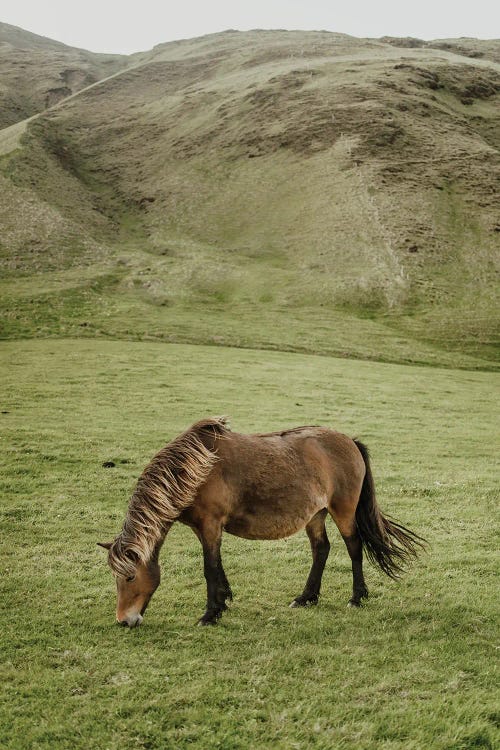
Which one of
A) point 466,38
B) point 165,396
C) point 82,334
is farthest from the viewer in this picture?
point 466,38

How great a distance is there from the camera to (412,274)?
5425 cm

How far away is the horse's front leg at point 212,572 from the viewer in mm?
6891

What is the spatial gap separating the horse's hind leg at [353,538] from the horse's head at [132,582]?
2691 mm

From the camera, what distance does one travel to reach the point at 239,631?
22.8ft

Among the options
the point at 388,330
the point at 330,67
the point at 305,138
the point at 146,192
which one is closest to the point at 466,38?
the point at 330,67

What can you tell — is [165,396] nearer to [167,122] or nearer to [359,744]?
[359,744]

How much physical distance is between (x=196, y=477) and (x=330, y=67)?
124m

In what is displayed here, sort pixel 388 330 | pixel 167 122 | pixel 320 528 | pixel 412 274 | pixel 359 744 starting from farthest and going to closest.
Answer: pixel 167 122 → pixel 412 274 → pixel 388 330 → pixel 320 528 → pixel 359 744

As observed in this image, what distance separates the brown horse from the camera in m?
6.58

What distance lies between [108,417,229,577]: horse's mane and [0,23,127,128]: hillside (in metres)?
136

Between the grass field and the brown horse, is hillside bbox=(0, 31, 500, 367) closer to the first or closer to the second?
the grass field

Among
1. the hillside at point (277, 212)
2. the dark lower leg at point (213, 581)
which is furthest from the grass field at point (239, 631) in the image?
the hillside at point (277, 212)

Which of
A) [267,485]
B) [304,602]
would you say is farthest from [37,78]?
[304,602]

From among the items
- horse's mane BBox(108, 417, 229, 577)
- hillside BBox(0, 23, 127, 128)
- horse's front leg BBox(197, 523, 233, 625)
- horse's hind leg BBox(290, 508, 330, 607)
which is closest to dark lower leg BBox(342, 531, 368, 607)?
horse's hind leg BBox(290, 508, 330, 607)
